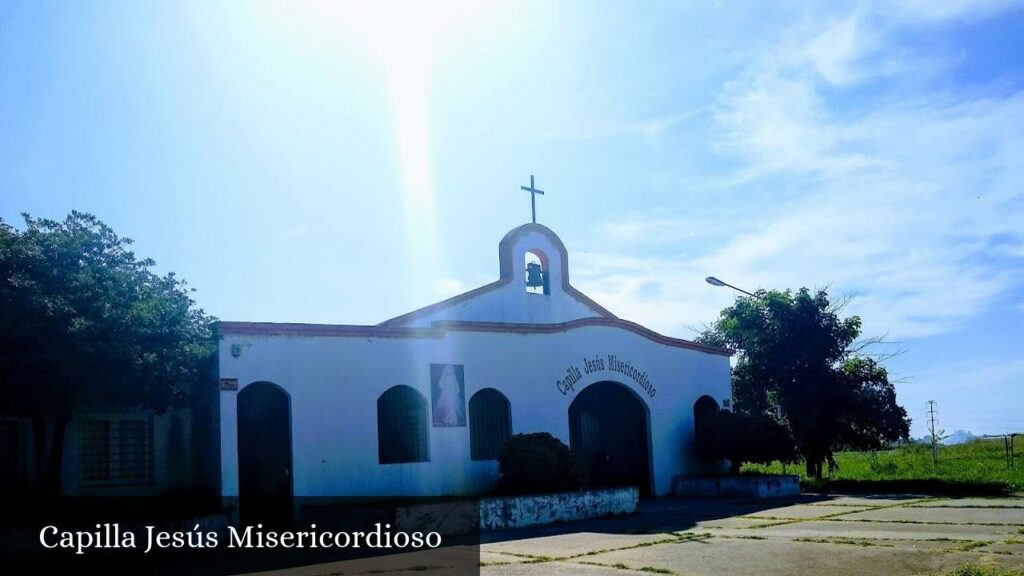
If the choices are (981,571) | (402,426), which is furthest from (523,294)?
(981,571)

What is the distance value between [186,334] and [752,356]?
15743 mm

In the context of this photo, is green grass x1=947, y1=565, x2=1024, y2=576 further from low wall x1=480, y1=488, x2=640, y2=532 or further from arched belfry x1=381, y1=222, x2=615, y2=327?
arched belfry x1=381, y1=222, x2=615, y2=327

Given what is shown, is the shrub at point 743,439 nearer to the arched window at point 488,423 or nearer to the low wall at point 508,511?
the low wall at point 508,511

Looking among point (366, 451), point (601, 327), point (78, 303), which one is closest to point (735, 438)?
point (601, 327)

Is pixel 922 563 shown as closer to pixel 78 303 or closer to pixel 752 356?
pixel 78 303

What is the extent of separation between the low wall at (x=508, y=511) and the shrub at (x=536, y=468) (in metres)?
0.57

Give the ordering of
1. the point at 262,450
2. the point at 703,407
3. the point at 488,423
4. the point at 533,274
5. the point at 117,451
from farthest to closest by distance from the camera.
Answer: the point at 703,407, the point at 533,274, the point at 488,423, the point at 262,450, the point at 117,451

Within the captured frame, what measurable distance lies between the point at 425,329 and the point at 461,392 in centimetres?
141

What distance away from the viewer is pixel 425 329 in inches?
675

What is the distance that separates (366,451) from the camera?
1617 cm

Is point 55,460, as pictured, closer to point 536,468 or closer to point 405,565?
point 405,565

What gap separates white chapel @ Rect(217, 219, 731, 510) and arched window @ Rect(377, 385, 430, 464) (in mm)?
26

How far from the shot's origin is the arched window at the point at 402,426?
16922mm

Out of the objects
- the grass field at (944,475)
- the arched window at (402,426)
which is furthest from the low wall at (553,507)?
the grass field at (944,475)
